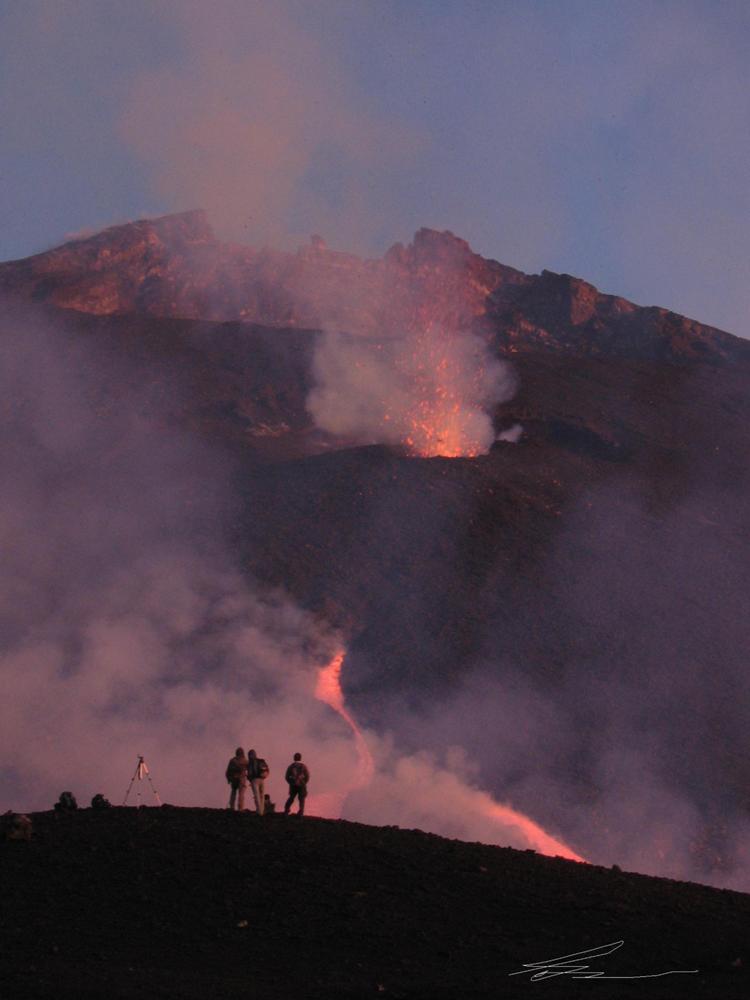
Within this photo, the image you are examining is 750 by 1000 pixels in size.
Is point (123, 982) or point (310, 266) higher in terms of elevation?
point (310, 266)

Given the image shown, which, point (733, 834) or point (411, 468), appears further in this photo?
point (411, 468)

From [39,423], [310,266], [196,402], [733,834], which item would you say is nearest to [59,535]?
[39,423]

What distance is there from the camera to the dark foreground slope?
57.7 ft

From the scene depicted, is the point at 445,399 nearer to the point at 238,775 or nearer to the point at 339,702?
the point at 339,702

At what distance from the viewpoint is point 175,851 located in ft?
75.9

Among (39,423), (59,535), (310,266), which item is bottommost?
(59,535)

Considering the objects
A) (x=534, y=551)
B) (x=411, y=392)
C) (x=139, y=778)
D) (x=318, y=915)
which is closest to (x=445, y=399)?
(x=411, y=392)

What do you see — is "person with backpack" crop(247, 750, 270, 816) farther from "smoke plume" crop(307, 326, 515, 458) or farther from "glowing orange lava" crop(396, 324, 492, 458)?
"smoke plume" crop(307, 326, 515, 458)

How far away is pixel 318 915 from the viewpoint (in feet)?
67.9

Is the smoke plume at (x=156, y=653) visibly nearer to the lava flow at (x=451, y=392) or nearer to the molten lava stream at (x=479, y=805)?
the molten lava stream at (x=479, y=805)

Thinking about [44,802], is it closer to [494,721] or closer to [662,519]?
[494,721]

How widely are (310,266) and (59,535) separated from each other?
7932 centimetres

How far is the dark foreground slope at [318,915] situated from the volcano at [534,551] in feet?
69.1

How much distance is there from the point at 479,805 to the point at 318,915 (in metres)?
25.6
